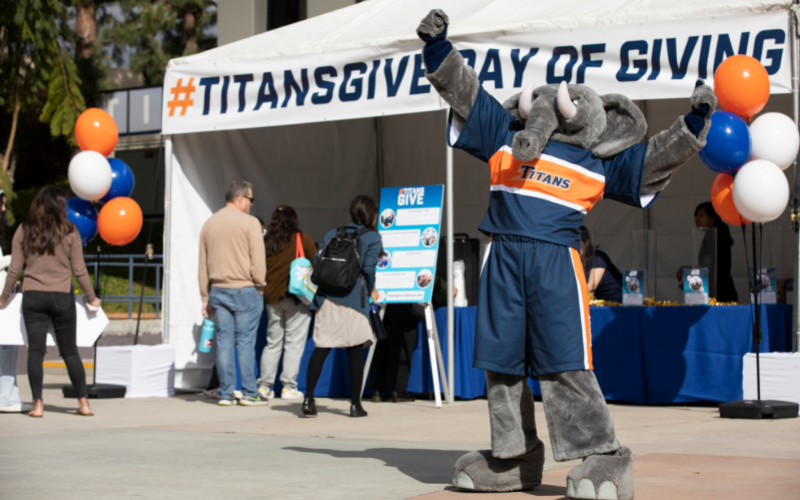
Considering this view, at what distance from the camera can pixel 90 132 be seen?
328 inches

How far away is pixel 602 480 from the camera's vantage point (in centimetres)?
341

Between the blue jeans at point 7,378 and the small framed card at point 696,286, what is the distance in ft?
17.9

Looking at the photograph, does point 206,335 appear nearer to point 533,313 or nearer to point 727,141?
point 727,141

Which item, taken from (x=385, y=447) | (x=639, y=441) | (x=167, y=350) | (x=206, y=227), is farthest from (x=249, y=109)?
(x=639, y=441)

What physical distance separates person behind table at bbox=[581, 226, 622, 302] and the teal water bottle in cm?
356

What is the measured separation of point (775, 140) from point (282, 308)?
14.7ft

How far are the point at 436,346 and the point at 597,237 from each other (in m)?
3.39

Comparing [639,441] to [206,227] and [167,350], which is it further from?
[167,350]

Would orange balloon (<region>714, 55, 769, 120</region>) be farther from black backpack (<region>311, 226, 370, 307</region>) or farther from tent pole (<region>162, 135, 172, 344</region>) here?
tent pole (<region>162, 135, 172, 344</region>)

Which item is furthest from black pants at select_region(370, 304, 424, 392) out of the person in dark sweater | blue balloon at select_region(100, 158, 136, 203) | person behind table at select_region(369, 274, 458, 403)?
blue balloon at select_region(100, 158, 136, 203)

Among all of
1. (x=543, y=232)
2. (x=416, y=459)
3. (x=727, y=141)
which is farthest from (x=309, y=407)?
(x=543, y=232)

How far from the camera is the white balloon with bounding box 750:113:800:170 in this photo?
249 inches

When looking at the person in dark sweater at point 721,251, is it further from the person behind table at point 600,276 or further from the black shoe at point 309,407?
the black shoe at point 309,407

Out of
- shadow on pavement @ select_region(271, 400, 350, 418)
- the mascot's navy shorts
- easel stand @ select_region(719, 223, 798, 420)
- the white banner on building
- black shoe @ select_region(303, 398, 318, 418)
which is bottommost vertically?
shadow on pavement @ select_region(271, 400, 350, 418)
